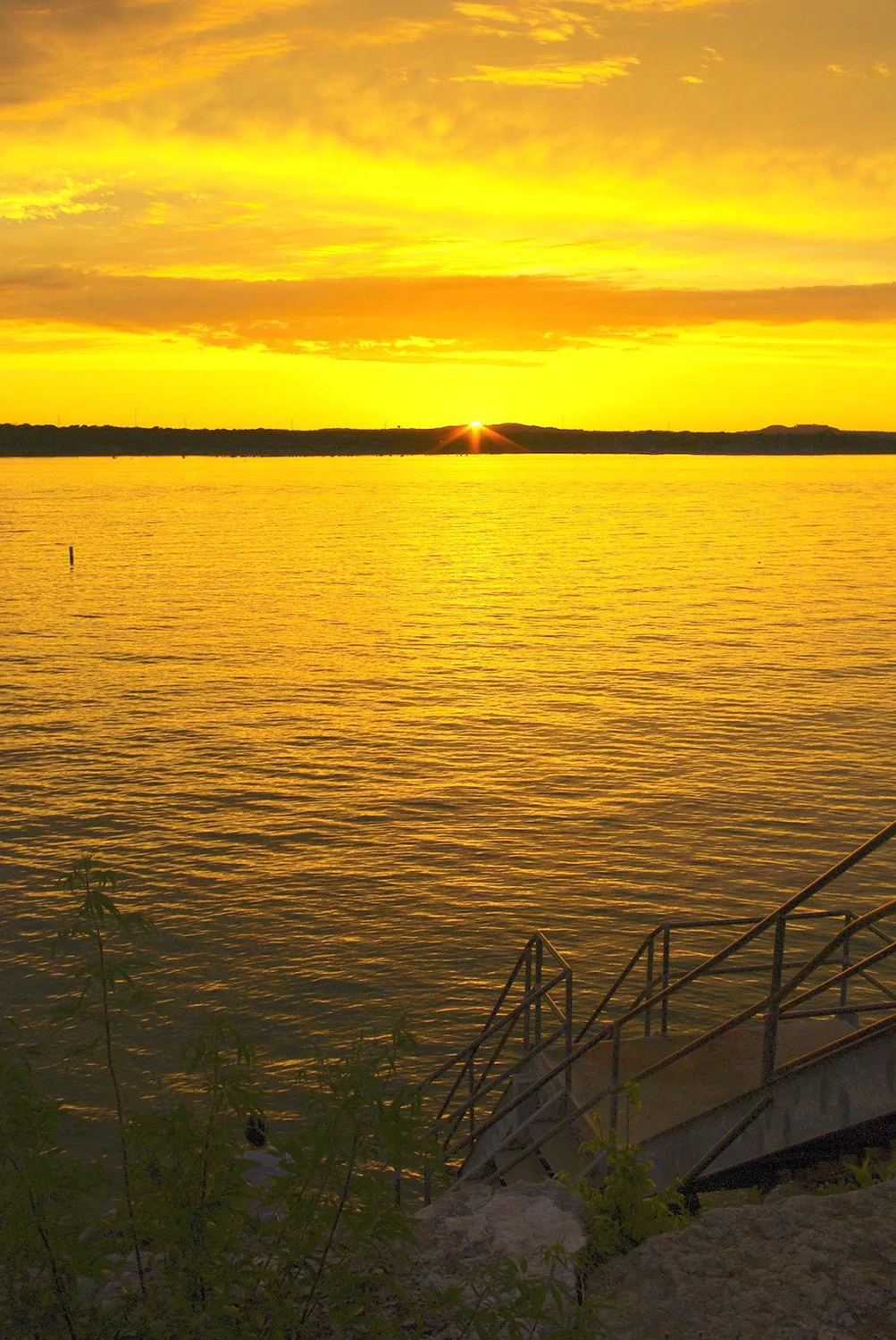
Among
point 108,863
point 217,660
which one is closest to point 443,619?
point 217,660

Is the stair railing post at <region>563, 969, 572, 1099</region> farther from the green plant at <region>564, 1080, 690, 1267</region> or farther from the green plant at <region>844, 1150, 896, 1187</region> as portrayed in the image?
the green plant at <region>844, 1150, 896, 1187</region>

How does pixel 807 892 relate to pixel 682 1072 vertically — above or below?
above

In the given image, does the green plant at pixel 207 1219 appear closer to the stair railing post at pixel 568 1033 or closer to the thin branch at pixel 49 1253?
the thin branch at pixel 49 1253

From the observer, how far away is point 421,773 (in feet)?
126

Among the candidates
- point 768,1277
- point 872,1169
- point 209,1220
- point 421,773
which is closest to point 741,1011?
point 872,1169

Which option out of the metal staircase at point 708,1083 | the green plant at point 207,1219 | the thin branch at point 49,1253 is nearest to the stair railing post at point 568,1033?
the metal staircase at point 708,1083

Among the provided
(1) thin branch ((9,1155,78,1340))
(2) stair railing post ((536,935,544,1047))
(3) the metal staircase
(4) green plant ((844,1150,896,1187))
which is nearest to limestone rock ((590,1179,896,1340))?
(4) green plant ((844,1150,896,1187))

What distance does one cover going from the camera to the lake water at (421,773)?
25.9 meters

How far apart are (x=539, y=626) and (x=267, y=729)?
100 ft

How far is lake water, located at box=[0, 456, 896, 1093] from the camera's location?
25891mm

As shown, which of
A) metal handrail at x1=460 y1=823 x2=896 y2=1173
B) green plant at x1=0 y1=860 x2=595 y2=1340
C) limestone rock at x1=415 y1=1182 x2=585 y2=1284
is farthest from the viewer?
metal handrail at x1=460 y1=823 x2=896 y2=1173

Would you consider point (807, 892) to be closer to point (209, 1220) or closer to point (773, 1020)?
point (773, 1020)

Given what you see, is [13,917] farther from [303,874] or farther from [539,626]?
[539,626]

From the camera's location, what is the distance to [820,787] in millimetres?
35344
